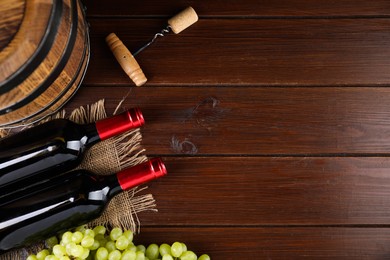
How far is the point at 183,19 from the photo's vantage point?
132cm

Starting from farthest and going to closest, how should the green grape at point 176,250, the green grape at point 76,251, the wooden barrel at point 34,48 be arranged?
the green grape at point 176,250 → the green grape at point 76,251 → the wooden barrel at point 34,48

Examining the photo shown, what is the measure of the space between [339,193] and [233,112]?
340 mm

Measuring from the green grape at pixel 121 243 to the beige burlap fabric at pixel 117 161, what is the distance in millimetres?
105

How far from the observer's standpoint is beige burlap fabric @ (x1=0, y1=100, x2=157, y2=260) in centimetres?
131

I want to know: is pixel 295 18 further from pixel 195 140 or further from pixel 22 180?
pixel 22 180

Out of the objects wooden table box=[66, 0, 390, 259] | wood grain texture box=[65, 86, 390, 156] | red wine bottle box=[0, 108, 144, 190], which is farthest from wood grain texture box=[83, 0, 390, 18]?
red wine bottle box=[0, 108, 144, 190]

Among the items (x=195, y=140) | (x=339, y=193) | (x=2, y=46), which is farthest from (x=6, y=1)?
(x=339, y=193)

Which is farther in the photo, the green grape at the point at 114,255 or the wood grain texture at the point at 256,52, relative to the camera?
the wood grain texture at the point at 256,52

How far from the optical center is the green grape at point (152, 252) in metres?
1.28

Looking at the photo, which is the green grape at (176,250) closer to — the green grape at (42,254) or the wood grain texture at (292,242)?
the wood grain texture at (292,242)

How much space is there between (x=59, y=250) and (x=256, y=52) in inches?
26.8

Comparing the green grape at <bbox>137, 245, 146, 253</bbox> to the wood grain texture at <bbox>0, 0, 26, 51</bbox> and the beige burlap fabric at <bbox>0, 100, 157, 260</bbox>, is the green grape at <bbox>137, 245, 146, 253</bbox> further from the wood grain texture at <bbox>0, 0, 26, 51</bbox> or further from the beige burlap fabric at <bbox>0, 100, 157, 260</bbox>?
the wood grain texture at <bbox>0, 0, 26, 51</bbox>

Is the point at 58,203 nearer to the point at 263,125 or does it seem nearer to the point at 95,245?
the point at 95,245

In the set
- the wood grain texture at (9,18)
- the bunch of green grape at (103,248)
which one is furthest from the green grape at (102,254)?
the wood grain texture at (9,18)
